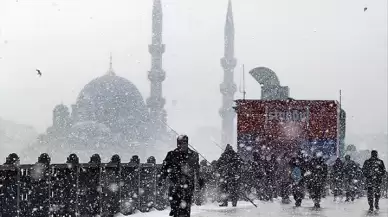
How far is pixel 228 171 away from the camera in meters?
19.9

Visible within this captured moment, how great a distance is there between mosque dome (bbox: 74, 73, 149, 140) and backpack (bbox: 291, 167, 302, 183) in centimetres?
11820

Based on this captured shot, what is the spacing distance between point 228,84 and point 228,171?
116391 mm

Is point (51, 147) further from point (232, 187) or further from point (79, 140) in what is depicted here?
point (232, 187)

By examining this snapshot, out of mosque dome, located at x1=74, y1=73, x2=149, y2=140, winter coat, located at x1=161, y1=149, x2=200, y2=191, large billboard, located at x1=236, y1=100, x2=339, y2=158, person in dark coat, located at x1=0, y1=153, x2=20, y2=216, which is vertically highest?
mosque dome, located at x1=74, y1=73, x2=149, y2=140

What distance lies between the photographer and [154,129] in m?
163

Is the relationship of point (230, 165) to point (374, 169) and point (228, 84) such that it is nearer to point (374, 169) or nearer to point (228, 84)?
point (374, 169)

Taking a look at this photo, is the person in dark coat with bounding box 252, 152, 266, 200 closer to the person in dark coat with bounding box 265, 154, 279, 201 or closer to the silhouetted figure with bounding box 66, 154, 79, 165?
the person in dark coat with bounding box 265, 154, 279, 201

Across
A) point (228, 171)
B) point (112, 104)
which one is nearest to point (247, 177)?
point (228, 171)

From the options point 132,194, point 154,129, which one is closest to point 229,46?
point 154,129

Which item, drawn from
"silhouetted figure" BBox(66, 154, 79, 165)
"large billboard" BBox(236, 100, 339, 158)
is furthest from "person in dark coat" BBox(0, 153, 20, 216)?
"large billboard" BBox(236, 100, 339, 158)

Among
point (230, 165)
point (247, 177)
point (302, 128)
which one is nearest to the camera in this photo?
point (230, 165)

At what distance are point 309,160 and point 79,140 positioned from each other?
444 ft

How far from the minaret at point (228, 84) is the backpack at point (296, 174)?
105740 mm

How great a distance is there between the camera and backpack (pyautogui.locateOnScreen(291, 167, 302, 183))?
21.0 m
